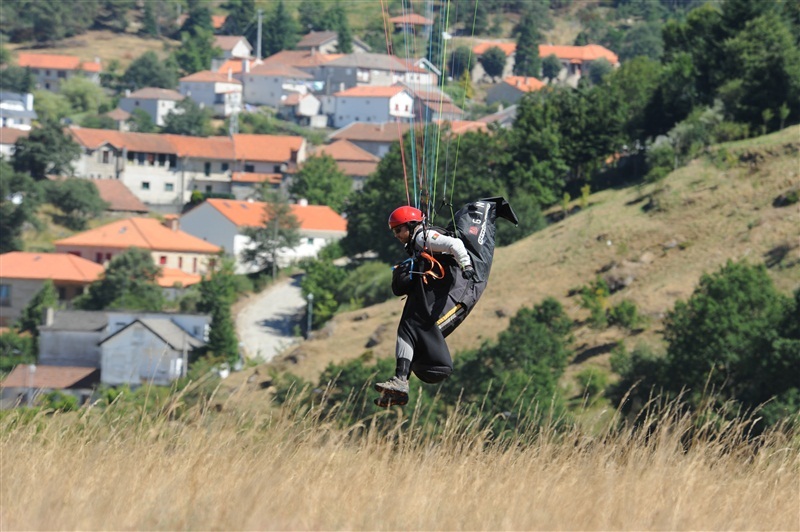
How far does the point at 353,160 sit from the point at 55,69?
159ft

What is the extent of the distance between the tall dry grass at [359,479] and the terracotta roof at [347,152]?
10345 centimetres

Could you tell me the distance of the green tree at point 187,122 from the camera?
123250 mm

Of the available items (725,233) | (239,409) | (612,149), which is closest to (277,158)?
(612,149)

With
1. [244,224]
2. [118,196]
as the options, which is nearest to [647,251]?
[244,224]

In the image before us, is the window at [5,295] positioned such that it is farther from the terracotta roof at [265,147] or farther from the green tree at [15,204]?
the terracotta roof at [265,147]

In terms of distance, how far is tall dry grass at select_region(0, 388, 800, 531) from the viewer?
6.08 metres

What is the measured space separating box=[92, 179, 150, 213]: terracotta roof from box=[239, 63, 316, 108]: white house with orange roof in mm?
39302

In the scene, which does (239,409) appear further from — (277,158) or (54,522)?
(277,158)

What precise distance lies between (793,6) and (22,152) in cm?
5717

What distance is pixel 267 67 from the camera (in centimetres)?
14300

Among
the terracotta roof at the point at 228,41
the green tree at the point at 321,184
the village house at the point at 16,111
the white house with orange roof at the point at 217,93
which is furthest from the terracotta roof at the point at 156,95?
the green tree at the point at 321,184

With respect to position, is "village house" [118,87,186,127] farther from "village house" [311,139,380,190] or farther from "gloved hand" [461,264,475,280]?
"gloved hand" [461,264,475,280]

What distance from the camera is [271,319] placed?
65.4 m

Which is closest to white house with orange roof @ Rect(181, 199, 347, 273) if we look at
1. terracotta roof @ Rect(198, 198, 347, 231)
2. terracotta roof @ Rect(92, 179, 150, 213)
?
terracotta roof @ Rect(198, 198, 347, 231)
